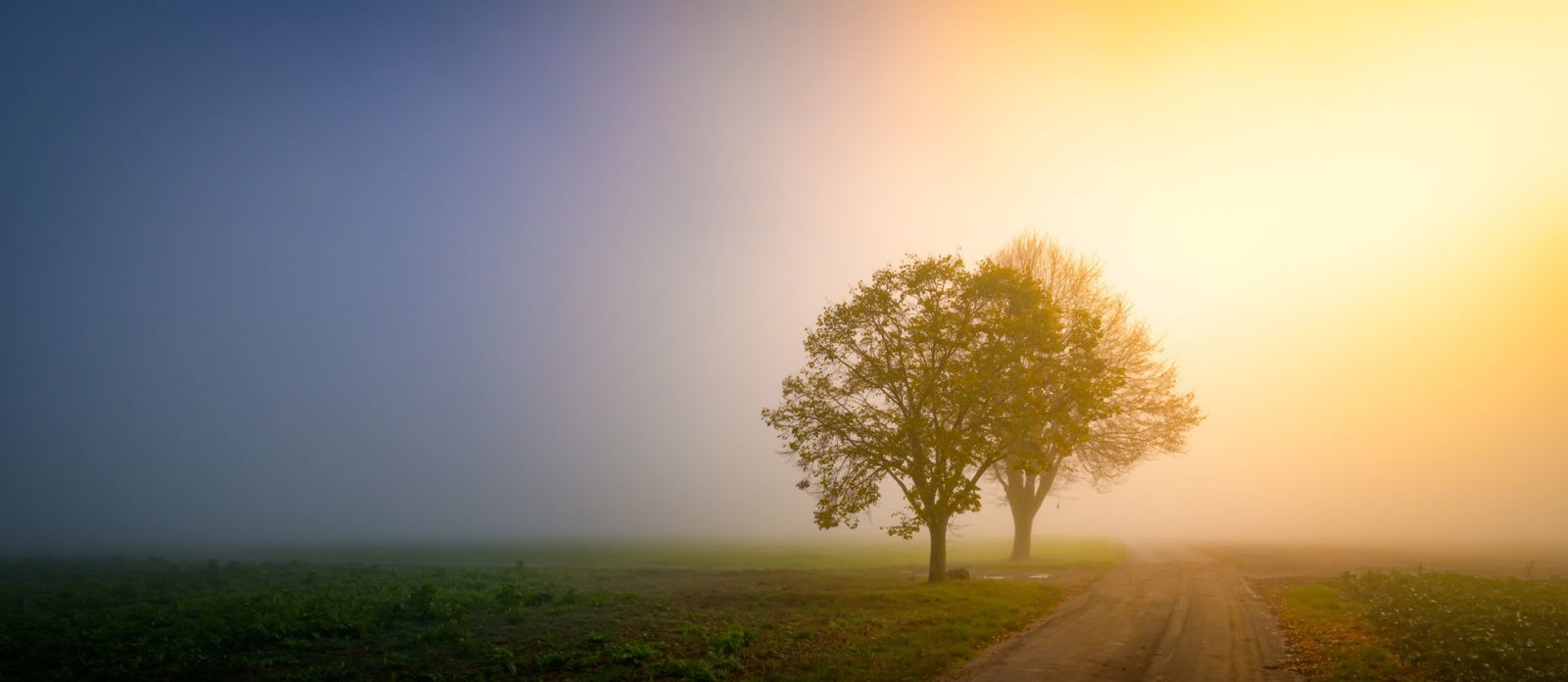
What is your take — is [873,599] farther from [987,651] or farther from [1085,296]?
[1085,296]

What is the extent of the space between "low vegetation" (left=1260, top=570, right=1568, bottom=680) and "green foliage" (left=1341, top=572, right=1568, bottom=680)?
0.07 feet

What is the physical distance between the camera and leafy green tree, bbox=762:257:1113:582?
32.8 metres

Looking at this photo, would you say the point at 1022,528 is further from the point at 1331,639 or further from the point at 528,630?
the point at 528,630

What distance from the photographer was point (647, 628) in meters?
23.3

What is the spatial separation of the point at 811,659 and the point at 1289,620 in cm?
1758

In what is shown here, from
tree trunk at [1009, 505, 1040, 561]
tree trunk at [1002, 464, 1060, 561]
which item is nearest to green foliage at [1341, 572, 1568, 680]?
tree trunk at [1002, 464, 1060, 561]

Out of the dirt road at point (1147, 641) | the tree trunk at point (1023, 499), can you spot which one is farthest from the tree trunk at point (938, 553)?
the tree trunk at point (1023, 499)

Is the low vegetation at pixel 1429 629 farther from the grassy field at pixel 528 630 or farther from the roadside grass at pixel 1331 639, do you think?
the grassy field at pixel 528 630

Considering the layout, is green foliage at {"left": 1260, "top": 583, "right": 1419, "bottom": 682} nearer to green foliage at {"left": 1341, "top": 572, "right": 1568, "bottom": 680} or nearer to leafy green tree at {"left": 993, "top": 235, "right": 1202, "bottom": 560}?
green foliage at {"left": 1341, "top": 572, "right": 1568, "bottom": 680}

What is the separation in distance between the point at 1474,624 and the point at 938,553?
19044mm

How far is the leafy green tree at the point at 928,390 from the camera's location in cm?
3281

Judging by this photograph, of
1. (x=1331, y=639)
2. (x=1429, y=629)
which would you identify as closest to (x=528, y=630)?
(x=1331, y=639)

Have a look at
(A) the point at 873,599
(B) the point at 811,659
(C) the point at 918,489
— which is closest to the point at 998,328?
(C) the point at 918,489

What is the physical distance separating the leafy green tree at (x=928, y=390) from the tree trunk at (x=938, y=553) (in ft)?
0.16
